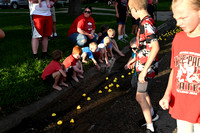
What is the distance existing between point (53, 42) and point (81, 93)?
4.02 metres

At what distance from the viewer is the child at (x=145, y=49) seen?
2785 millimetres

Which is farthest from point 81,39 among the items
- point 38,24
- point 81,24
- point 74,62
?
point 74,62

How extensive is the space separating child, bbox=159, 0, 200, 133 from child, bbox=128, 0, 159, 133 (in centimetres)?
58

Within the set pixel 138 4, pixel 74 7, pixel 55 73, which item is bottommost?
pixel 55 73

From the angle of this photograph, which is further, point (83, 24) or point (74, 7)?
point (74, 7)

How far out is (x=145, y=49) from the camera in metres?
3.02

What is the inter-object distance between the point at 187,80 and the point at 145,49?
Result: 1029 millimetres

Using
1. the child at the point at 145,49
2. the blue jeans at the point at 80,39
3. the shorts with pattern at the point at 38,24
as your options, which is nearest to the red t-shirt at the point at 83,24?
the blue jeans at the point at 80,39

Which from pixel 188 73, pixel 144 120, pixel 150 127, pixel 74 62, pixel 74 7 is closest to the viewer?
pixel 188 73

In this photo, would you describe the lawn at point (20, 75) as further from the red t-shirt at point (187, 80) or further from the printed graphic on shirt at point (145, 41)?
the red t-shirt at point (187, 80)

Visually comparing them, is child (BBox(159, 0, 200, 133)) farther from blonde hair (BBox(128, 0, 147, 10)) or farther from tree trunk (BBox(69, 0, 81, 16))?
tree trunk (BBox(69, 0, 81, 16))

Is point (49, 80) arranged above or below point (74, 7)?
below

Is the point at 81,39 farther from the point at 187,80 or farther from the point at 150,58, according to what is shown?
the point at 187,80

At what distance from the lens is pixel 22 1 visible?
1150 inches
